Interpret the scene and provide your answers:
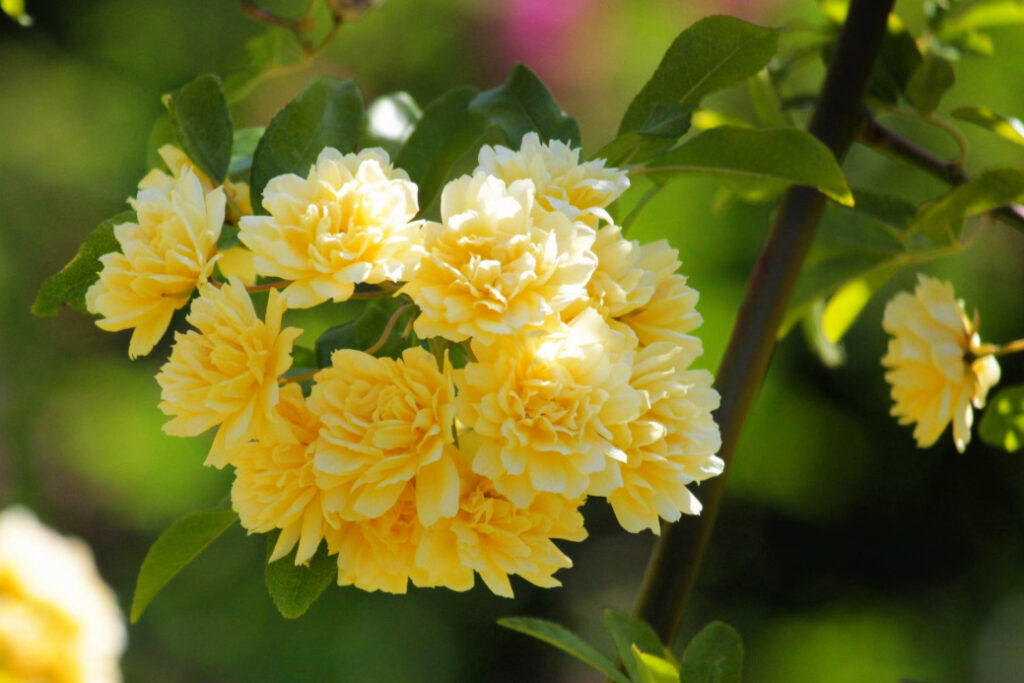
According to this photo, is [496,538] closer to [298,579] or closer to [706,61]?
[298,579]

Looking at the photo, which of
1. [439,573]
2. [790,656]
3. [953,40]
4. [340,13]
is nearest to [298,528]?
[439,573]

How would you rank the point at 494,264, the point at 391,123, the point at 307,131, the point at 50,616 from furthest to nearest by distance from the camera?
the point at 50,616 → the point at 391,123 → the point at 307,131 → the point at 494,264

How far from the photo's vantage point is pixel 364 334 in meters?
0.40

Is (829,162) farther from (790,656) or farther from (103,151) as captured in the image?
(103,151)

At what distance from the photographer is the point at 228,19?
1.94 metres

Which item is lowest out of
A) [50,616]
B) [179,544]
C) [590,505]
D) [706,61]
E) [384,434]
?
[590,505]

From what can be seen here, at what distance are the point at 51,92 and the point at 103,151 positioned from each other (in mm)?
199

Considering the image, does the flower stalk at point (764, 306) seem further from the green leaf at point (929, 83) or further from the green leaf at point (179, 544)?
the green leaf at point (179, 544)

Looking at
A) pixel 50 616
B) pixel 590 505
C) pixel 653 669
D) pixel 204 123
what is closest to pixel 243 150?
pixel 204 123

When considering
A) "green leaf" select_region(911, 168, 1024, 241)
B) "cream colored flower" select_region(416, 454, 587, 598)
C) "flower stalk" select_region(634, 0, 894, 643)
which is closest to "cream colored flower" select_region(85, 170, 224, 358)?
"cream colored flower" select_region(416, 454, 587, 598)

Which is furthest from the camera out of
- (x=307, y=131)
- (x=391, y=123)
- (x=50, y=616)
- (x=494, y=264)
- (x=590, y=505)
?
(x=590, y=505)

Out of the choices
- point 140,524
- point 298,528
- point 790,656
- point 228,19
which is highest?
point 298,528

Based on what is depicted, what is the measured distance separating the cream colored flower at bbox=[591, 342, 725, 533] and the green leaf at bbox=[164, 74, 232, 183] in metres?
0.19

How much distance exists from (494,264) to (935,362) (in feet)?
0.89
